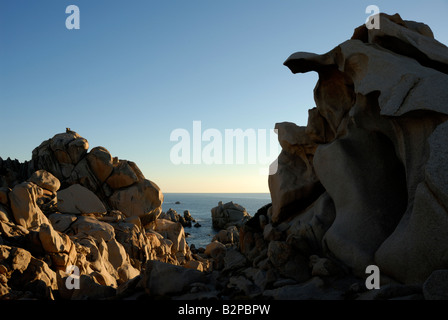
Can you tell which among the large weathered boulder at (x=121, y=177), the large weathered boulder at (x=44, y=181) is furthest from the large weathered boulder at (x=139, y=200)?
the large weathered boulder at (x=44, y=181)

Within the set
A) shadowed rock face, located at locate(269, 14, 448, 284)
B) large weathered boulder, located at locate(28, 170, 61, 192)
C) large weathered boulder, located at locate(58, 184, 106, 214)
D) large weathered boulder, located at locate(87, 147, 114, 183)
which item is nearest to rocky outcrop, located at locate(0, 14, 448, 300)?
shadowed rock face, located at locate(269, 14, 448, 284)

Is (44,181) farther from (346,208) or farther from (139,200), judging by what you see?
(346,208)

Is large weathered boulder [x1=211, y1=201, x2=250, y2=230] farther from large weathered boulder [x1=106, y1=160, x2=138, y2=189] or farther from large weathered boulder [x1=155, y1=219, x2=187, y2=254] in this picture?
large weathered boulder [x1=106, y1=160, x2=138, y2=189]

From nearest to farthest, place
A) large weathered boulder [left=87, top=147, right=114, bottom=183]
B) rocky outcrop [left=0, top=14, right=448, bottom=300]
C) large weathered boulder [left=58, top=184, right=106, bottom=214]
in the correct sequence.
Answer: rocky outcrop [left=0, top=14, right=448, bottom=300]
large weathered boulder [left=58, top=184, right=106, bottom=214]
large weathered boulder [left=87, top=147, right=114, bottom=183]

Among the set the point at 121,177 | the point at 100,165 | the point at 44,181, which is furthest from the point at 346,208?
the point at 100,165

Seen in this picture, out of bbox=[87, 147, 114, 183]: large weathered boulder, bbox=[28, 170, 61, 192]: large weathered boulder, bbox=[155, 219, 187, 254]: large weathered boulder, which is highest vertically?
bbox=[87, 147, 114, 183]: large weathered boulder

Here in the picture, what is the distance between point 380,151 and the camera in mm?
11258

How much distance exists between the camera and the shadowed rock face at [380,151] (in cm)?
838

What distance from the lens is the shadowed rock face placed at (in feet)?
27.5
